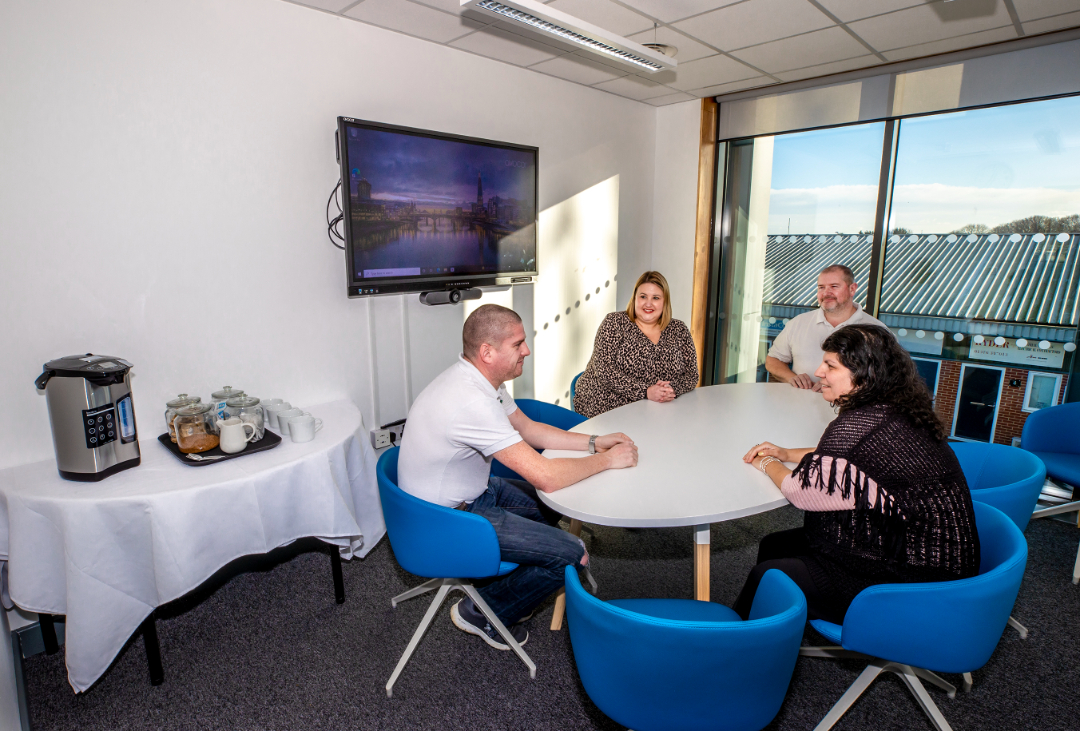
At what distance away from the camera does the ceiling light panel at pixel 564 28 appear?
252 cm

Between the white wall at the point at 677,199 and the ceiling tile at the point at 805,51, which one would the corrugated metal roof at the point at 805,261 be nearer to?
the white wall at the point at 677,199

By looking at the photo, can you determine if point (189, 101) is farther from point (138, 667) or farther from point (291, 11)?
point (138, 667)

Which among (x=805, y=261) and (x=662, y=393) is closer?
(x=662, y=393)

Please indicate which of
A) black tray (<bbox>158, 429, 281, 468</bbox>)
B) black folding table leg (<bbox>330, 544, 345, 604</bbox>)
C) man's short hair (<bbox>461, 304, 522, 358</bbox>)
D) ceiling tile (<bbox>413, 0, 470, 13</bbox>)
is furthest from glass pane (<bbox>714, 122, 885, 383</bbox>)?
black tray (<bbox>158, 429, 281, 468</bbox>)

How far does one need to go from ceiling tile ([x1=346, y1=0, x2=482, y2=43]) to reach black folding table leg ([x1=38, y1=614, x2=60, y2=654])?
3.00 meters

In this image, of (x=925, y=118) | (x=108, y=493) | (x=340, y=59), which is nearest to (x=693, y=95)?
(x=925, y=118)

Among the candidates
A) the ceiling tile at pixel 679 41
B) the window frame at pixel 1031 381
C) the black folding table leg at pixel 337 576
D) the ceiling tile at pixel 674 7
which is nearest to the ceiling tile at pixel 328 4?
the ceiling tile at pixel 674 7

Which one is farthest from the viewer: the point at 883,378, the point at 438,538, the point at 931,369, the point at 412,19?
the point at 931,369

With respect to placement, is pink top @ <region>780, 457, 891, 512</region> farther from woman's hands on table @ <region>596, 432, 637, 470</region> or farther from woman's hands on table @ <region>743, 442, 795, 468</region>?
woman's hands on table @ <region>596, 432, 637, 470</region>

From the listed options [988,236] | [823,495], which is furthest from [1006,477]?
[988,236]

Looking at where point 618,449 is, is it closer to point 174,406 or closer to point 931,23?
point 174,406

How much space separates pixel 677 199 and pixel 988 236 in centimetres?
228

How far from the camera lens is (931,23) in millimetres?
3213

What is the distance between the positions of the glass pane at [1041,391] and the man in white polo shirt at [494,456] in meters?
3.37
